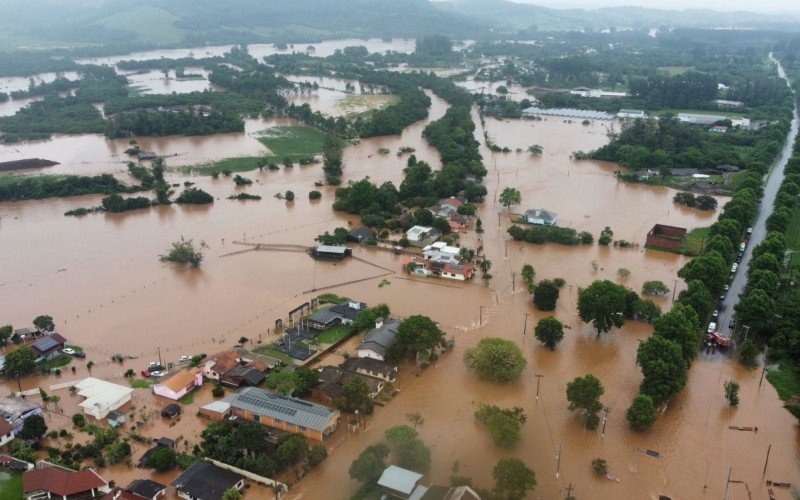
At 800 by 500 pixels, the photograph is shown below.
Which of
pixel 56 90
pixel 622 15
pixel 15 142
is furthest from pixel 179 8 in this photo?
pixel 622 15

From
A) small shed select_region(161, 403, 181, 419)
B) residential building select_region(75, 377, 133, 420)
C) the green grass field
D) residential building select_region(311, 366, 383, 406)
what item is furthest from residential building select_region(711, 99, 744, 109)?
residential building select_region(75, 377, 133, 420)

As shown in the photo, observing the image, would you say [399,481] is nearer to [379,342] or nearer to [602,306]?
[379,342]

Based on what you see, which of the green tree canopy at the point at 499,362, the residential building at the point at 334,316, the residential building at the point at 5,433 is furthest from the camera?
the residential building at the point at 334,316

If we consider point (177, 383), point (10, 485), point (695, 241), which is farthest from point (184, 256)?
point (695, 241)

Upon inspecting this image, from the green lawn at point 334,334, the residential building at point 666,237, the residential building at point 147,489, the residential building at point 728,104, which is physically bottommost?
the residential building at point 147,489

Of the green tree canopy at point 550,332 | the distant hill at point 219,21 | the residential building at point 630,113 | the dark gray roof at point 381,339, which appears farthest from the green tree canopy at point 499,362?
the distant hill at point 219,21

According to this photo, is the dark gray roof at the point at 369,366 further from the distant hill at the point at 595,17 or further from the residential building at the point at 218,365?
the distant hill at the point at 595,17
